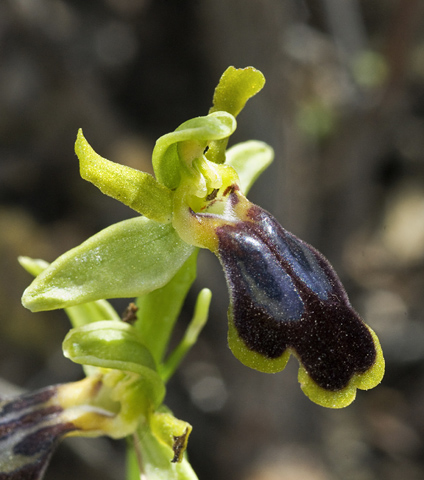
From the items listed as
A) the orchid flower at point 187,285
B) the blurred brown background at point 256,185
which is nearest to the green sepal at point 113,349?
the orchid flower at point 187,285

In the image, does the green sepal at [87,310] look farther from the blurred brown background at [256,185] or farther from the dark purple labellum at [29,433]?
the blurred brown background at [256,185]

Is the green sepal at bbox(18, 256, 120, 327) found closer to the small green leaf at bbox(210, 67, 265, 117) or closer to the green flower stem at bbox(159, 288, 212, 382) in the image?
the green flower stem at bbox(159, 288, 212, 382)

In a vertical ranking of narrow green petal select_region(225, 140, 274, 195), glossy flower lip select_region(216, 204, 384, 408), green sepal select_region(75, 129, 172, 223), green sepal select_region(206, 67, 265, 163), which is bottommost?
glossy flower lip select_region(216, 204, 384, 408)

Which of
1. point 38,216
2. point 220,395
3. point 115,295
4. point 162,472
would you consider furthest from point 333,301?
point 38,216

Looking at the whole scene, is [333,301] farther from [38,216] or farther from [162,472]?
[38,216]

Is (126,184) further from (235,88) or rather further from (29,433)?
(29,433)

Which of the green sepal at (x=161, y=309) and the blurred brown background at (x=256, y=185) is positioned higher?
the green sepal at (x=161, y=309)

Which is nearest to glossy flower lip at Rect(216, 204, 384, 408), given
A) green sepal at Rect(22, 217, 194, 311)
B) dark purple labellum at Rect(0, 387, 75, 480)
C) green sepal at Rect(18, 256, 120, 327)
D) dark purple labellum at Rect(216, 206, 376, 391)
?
dark purple labellum at Rect(216, 206, 376, 391)
